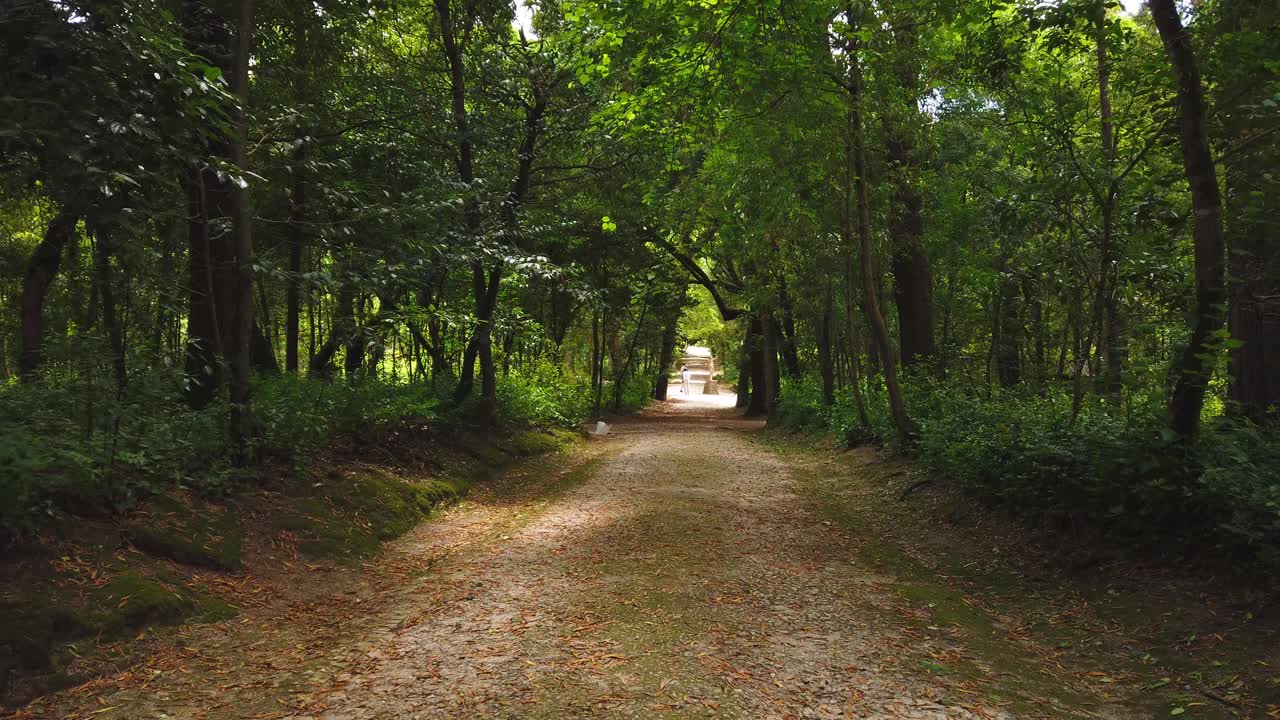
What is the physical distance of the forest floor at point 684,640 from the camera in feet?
11.7

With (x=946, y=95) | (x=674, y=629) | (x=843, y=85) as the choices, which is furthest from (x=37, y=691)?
(x=946, y=95)

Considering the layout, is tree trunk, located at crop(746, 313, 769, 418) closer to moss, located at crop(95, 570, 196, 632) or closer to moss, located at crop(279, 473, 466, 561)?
moss, located at crop(279, 473, 466, 561)

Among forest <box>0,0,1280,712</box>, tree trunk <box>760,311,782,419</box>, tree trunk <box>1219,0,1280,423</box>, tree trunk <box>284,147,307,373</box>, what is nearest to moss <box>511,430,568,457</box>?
forest <box>0,0,1280,712</box>

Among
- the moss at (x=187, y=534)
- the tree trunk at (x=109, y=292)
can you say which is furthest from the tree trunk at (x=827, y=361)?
the tree trunk at (x=109, y=292)

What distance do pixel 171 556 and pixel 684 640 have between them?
12.3 feet

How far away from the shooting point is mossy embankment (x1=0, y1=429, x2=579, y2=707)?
11.8 feet

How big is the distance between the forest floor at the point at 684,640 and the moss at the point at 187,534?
51cm

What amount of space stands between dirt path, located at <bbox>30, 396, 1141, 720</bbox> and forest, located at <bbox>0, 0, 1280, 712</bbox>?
1.81 meters

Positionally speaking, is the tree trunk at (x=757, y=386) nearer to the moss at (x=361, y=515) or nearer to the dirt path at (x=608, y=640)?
the moss at (x=361, y=515)

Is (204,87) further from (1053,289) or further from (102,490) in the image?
(1053,289)

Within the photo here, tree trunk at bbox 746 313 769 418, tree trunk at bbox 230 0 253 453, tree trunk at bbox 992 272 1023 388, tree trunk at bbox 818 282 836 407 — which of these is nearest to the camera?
tree trunk at bbox 230 0 253 453

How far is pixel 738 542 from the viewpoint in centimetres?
702

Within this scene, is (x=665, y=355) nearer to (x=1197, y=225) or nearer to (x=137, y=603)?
(x=1197, y=225)

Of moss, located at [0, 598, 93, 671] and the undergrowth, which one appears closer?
moss, located at [0, 598, 93, 671]
